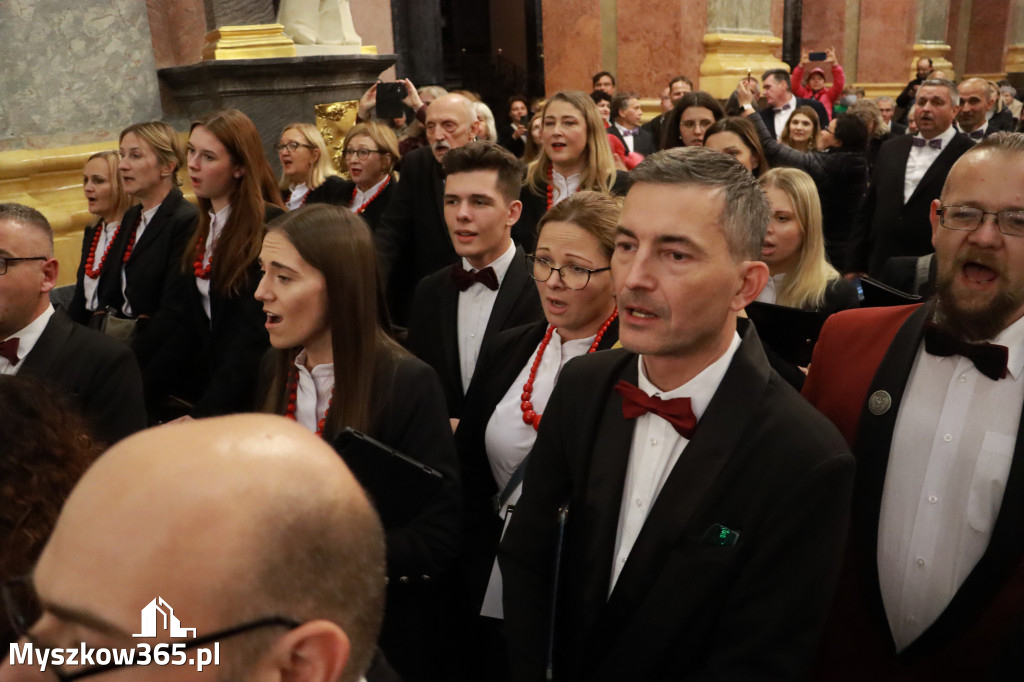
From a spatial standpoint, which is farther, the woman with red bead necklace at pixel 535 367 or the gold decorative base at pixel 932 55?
the gold decorative base at pixel 932 55

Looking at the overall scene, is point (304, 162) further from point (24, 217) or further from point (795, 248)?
point (795, 248)

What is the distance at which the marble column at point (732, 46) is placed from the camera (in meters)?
11.2

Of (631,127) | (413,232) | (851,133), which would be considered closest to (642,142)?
(631,127)

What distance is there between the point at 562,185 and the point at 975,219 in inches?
123

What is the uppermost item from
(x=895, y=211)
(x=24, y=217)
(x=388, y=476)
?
(x=24, y=217)

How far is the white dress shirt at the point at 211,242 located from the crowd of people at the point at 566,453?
0.43ft

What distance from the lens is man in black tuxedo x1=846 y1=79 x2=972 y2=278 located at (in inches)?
213

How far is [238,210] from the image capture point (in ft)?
13.0

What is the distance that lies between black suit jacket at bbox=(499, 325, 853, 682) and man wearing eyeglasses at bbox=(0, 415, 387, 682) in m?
0.82

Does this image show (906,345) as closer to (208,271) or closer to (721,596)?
(721,596)

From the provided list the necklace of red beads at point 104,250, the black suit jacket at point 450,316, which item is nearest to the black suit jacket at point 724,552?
the black suit jacket at point 450,316

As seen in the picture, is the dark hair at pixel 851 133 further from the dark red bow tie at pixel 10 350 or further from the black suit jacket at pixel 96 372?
the dark red bow tie at pixel 10 350

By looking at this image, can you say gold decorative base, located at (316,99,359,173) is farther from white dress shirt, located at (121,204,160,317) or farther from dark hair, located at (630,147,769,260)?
dark hair, located at (630,147,769,260)

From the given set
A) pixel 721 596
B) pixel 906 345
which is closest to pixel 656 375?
pixel 721 596
